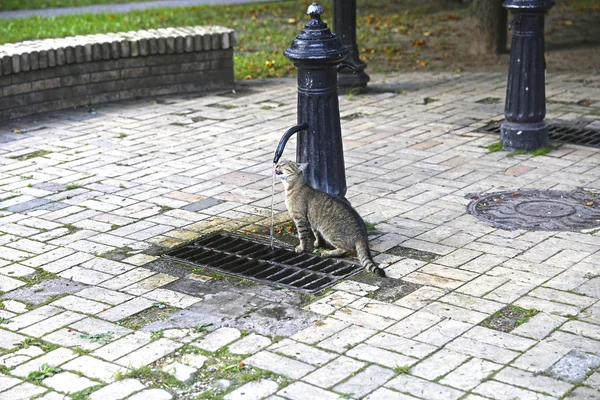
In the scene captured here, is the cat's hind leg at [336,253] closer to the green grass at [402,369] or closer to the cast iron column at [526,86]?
the green grass at [402,369]

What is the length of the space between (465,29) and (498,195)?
973cm

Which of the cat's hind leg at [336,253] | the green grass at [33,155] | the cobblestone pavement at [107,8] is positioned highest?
the cobblestone pavement at [107,8]

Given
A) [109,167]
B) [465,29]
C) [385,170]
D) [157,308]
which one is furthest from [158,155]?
[465,29]

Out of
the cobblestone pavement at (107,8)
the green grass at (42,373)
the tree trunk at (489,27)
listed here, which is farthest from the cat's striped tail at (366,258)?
the cobblestone pavement at (107,8)

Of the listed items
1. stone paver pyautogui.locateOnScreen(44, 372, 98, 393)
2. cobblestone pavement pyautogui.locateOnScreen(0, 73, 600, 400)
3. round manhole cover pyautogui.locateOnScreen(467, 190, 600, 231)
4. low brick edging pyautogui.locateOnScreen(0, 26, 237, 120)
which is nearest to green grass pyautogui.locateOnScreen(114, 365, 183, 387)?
cobblestone pavement pyautogui.locateOnScreen(0, 73, 600, 400)

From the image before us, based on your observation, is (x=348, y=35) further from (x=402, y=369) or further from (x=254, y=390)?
(x=254, y=390)

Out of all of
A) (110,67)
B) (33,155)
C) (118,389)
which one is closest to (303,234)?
(118,389)

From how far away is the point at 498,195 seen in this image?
7.47m

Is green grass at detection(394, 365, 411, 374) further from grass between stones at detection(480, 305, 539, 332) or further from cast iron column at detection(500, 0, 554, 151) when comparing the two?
cast iron column at detection(500, 0, 554, 151)

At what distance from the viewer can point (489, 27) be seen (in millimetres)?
14031

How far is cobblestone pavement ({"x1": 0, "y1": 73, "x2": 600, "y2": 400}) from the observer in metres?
4.62

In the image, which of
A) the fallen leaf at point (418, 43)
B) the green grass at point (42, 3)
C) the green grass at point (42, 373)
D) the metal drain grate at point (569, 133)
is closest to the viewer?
the green grass at point (42, 373)

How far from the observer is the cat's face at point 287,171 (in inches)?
251

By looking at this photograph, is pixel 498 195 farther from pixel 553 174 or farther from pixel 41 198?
pixel 41 198
